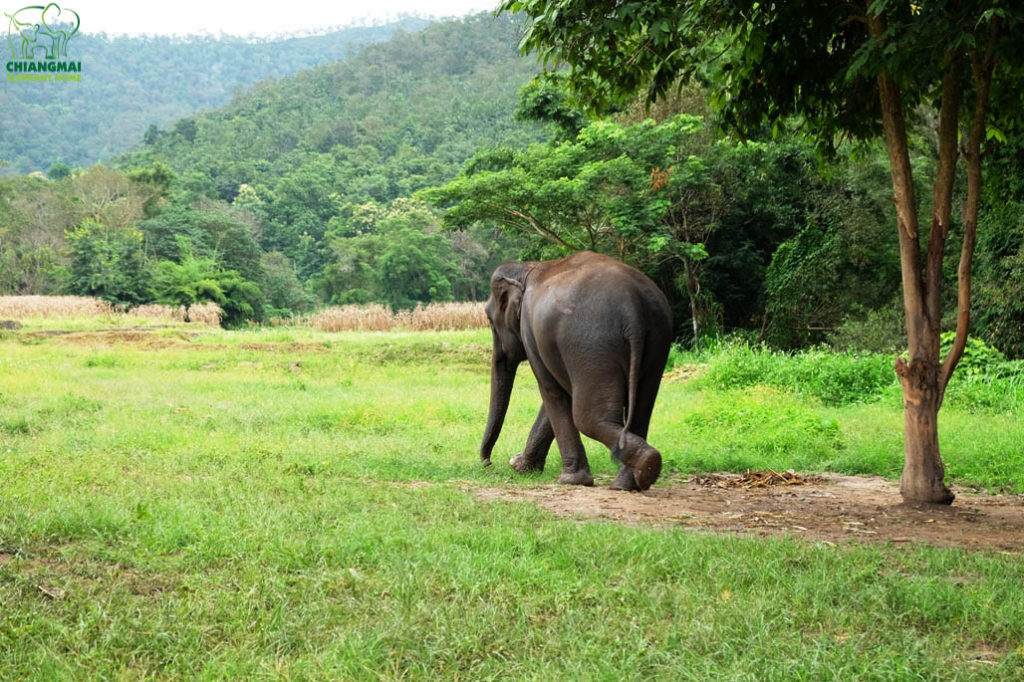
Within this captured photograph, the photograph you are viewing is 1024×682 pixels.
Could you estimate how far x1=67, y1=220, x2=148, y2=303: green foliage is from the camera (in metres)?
41.0

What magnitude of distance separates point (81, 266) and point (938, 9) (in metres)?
41.3

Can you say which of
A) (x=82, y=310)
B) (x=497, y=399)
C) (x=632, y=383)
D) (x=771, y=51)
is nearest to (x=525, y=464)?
(x=497, y=399)

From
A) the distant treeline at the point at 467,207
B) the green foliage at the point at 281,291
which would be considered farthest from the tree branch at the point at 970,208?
the green foliage at the point at 281,291

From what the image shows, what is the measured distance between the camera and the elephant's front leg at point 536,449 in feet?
29.6

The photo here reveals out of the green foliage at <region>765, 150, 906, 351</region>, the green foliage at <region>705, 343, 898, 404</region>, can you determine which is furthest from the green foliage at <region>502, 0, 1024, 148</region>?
the green foliage at <region>765, 150, 906, 351</region>

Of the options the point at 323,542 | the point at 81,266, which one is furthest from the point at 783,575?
the point at 81,266

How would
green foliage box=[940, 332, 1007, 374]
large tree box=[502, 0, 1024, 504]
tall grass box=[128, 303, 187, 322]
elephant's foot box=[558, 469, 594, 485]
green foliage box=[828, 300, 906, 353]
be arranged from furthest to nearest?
tall grass box=[128, 303, 187, 322], green foliage box=[828, 300, 906, 353], green foliage box=[940, 332, 1007, 374], elephant's foot box=[558, 469, 594, 485], large tree box=[502, 0, 1024, 504]

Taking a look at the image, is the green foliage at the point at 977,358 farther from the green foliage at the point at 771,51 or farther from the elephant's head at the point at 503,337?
the elephant's head at the point at 503,337

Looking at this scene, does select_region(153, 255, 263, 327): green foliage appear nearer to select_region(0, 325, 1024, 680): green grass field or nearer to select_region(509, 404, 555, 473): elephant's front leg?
select_region(0, 325, 1024, 680): green grass field

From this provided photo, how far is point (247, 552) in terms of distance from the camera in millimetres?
5031

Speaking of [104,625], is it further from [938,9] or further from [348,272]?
[348,272]

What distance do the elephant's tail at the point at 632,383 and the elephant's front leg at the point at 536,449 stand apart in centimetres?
136

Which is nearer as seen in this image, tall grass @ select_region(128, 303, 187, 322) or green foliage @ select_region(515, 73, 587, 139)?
green foliage @ select_region(515, 73, 587, 139)

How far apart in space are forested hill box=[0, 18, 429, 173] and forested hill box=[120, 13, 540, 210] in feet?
31.7
